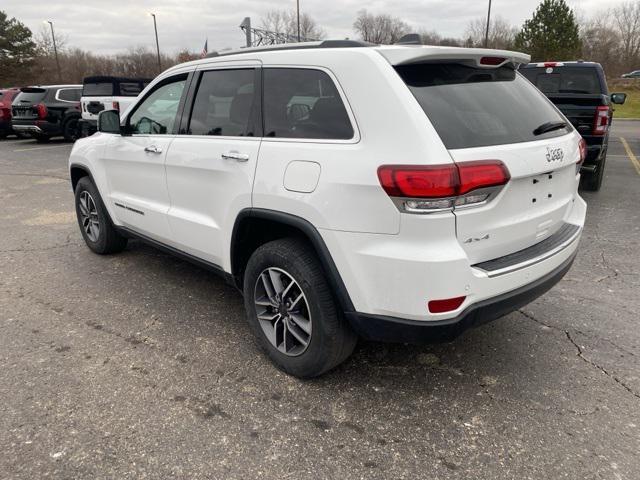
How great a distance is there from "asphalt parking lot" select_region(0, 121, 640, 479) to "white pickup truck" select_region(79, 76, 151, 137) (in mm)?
10303

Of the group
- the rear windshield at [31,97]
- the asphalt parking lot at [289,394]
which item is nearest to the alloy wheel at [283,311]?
the asphalt parking lot at [289,394]

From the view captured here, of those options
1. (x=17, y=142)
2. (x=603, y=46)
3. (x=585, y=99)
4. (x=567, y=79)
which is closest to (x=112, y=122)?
(x=585, y=99)

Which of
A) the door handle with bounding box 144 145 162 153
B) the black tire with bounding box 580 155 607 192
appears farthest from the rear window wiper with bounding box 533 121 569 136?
the black tire with bounding box 580 155 607 192

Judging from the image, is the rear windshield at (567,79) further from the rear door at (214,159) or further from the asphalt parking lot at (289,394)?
the rear door at (214,159)

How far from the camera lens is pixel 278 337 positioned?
297 centimetres

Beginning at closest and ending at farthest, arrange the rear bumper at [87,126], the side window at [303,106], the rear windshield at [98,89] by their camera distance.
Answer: the side window at [303,106] < the rear windshield at [98,89] < the rear bumper at [87,126]

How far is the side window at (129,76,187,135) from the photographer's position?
12.0ft

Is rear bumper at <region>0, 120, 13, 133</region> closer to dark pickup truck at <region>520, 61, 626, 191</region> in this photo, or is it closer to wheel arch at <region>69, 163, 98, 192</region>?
wheel arch at <region>69, 163, 98, 192</region>

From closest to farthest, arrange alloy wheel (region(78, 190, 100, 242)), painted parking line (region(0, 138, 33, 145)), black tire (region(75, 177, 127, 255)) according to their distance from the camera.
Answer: black tire (region(75, 177, 127, 255)) → alloy wheel (region(78, 190, 100, 242)) → painted parking line (region(0, 138, 33, 145))

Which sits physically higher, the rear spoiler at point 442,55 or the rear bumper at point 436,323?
the rear spoiler at point 442,55

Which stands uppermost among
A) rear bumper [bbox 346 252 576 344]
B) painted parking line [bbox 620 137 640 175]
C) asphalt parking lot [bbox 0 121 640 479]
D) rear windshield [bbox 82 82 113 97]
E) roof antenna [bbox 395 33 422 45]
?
roof antenna [bbox 395 33 422 45]

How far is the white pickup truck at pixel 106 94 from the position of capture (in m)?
13.3

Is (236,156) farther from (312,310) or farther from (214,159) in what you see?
(312,310)

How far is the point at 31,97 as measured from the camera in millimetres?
15445
